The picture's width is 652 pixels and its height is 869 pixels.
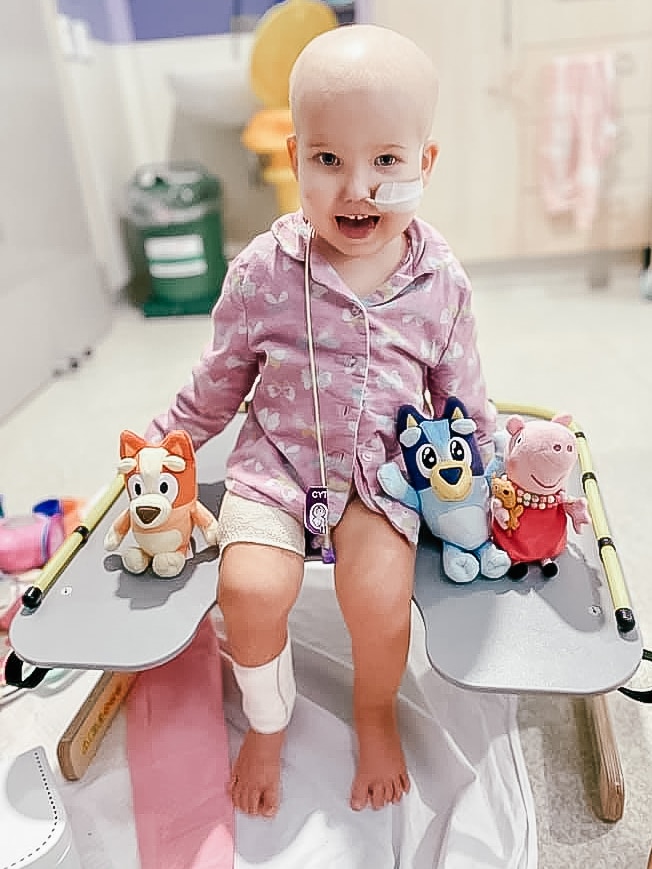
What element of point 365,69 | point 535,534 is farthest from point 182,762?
point 365,69

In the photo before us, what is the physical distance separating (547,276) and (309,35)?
96 centimetres

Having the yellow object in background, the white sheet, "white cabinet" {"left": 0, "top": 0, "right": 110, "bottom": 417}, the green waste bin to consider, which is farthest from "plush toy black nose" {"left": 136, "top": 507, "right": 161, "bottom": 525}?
the green waste bin

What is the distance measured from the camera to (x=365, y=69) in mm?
725

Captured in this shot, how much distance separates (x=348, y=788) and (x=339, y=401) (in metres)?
0.40

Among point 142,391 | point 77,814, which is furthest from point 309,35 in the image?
point 77,814

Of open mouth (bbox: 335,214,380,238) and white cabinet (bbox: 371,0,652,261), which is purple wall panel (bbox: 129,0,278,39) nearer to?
white cabinet (bbox: 371,0,652,261)

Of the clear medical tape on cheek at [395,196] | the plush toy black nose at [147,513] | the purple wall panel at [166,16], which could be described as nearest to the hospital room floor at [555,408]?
the plush toy black nose at [147,513]

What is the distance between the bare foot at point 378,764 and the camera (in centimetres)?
84

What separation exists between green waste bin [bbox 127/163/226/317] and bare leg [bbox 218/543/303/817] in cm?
170

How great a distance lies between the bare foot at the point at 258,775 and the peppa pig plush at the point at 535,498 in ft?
1.01

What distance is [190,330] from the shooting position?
2336 mm

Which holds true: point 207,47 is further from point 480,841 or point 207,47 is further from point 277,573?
point 480,841

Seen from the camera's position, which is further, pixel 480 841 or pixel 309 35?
pixel 309 35

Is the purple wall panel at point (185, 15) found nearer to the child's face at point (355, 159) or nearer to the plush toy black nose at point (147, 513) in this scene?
the child's face at point (355, 159)
